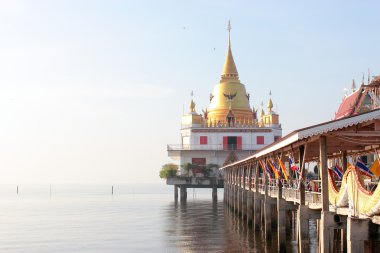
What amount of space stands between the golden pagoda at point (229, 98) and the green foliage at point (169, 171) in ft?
44.1

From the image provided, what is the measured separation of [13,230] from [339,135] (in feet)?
120

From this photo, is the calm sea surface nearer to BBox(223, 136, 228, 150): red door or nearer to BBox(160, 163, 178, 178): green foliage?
BBox(160, 163, 178, 178): green foliage

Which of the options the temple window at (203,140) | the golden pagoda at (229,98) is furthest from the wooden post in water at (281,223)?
the golden pagoda at (229,98)

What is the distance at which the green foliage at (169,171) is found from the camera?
90.4 meters

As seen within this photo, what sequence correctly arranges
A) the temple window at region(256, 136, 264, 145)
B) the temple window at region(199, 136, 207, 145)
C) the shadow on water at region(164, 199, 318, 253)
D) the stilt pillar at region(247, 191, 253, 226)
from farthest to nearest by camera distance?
1. the temple window at region(256, 136, 264, 145)
2. the temple window at region(199, 136, 207, 145)
3. the stilt pillar at region(247, 191, 253, 226)
4. the shadow on water at region(164, 199, 318, 253)

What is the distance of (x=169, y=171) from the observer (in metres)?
90.9

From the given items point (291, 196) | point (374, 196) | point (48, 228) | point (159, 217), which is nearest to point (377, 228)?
point (374, 196)

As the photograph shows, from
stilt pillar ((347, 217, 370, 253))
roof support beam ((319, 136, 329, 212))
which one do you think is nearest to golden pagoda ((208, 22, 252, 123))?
roof support beam ((319, 136, 329, 212))

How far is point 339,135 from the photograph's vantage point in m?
20.6

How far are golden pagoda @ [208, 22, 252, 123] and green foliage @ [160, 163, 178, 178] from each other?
13.4 metres

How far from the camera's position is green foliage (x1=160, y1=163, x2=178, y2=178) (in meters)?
90.4

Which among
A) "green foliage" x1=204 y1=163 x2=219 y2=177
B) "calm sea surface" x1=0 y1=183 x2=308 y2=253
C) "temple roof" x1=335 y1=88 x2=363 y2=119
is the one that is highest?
"temple roof" x1=335 y1=88 x2=363 y2=119

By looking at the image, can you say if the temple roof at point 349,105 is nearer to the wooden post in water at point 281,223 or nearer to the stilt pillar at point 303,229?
the wooden post in water at point 281,223

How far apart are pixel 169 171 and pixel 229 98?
75.1 feet
